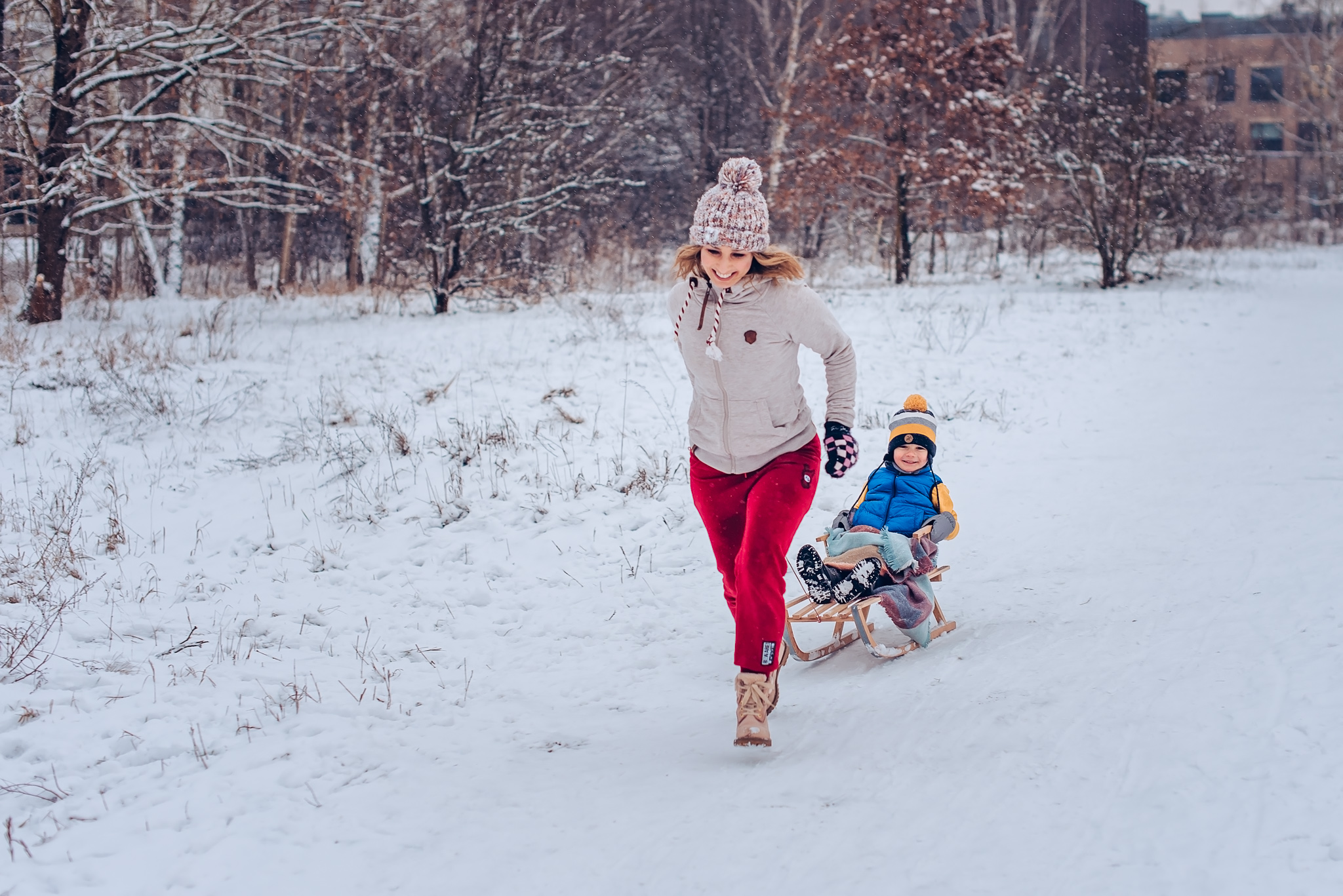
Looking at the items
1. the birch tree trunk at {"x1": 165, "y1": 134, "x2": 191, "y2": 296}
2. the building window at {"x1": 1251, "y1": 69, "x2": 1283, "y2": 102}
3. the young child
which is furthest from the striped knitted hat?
the building window at {"x1": 1251, "y1": 69, "x2": 1283, "y2": 102}

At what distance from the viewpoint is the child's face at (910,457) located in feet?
13.6

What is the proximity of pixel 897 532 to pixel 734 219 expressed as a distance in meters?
1.76

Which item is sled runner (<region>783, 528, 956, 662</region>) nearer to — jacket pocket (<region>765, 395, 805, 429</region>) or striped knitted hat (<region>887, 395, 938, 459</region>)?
striped knitted hat (<region>887, 395, 938, 459</region>)

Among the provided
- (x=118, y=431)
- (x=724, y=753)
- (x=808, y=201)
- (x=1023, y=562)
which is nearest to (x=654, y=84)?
(x=808, y=201)

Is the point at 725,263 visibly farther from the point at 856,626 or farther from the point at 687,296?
the point at 856,626

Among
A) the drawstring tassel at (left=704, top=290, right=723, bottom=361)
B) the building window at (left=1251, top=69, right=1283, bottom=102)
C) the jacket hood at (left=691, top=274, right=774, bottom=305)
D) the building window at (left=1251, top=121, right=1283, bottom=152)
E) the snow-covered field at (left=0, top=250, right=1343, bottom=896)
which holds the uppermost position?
the building window at (left=1251, top=69, right=1283, bottom=102)

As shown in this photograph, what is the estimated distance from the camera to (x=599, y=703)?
3.64m

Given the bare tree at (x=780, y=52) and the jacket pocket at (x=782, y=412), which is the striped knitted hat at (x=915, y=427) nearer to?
the jacket pocket at (x=782, y=412)

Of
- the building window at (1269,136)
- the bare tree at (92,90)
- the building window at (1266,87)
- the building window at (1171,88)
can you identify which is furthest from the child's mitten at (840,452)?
the building window at (1266,87)

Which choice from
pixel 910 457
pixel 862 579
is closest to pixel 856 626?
pixel 862 579

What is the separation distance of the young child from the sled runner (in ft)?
0.17

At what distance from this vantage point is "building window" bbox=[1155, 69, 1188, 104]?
18.9 m

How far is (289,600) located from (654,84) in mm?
22201

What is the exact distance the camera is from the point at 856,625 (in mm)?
4016
